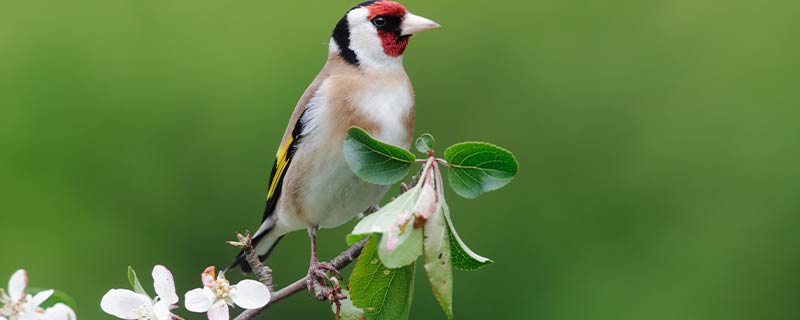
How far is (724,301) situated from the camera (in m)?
5.11

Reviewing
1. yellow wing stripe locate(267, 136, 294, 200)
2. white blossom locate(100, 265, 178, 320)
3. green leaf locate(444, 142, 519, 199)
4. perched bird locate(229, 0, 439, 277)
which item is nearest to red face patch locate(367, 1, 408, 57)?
perched bird locate(229, 0, 439, 277)

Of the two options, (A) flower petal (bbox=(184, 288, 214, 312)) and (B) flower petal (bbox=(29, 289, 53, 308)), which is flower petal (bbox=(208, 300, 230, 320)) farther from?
(B) flower petal (bbox=(29, 289, 53, 308))

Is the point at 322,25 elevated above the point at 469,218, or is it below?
above

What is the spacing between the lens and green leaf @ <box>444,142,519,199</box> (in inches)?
52.0

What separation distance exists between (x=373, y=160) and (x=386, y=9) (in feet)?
2.28

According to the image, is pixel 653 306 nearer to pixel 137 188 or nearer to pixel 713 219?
pixel 713 219

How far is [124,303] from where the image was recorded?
1320 millimetres

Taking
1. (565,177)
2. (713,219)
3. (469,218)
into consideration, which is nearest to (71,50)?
(469,218)

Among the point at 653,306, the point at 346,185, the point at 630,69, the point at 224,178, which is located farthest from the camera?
the point at 630,69

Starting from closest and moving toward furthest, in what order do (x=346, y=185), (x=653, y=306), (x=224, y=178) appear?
(x=346, y=185), (x=224, y=178), (x=653, y=306)

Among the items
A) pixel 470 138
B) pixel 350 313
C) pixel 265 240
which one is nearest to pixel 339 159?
pixel 265 240

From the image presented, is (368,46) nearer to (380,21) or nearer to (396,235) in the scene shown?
(380,21)

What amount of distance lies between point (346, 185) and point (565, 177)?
2.99m

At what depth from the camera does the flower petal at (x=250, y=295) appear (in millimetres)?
1330
